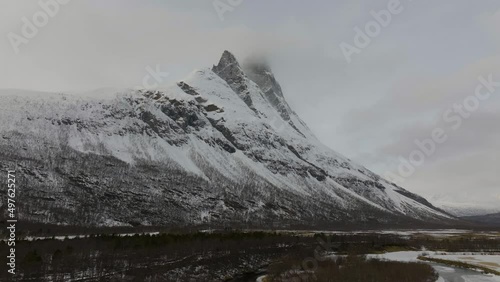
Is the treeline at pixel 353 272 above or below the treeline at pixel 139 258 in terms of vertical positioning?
below

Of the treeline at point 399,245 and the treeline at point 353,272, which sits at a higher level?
the treeline at point 353,272

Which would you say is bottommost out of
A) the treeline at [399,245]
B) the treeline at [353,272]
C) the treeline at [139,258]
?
the treeline at [399,245]

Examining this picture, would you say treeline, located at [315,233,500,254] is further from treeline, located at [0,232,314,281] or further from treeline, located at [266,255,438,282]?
treeline, located at [266,255,438,282]

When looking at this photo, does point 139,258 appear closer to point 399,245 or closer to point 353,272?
point 353,272

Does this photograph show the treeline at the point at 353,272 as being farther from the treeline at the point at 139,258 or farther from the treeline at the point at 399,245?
the treeline at the point at 399,245

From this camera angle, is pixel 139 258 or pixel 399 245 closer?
pixel 139 258

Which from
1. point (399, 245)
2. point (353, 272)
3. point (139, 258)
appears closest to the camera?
point (353, 272)

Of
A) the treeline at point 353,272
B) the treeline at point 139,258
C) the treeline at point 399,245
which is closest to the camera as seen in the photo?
the treeline at point 139,258

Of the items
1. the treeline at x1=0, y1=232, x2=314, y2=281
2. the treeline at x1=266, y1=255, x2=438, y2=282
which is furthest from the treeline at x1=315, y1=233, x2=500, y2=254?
the treeline at x1=266, y1=255, x2=438, y2=282

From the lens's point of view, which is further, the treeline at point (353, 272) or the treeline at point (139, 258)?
the treeline at point (353, 272)

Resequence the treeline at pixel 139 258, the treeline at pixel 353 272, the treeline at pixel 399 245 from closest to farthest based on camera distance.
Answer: the treeline at pixel 139 258
the treeline at pixel 353 272
the treeline at pixel 399 245

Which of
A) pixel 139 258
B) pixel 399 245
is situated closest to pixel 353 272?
pixel 139 258

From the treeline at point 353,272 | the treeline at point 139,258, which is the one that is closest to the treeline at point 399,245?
the treeline at point 139,258
